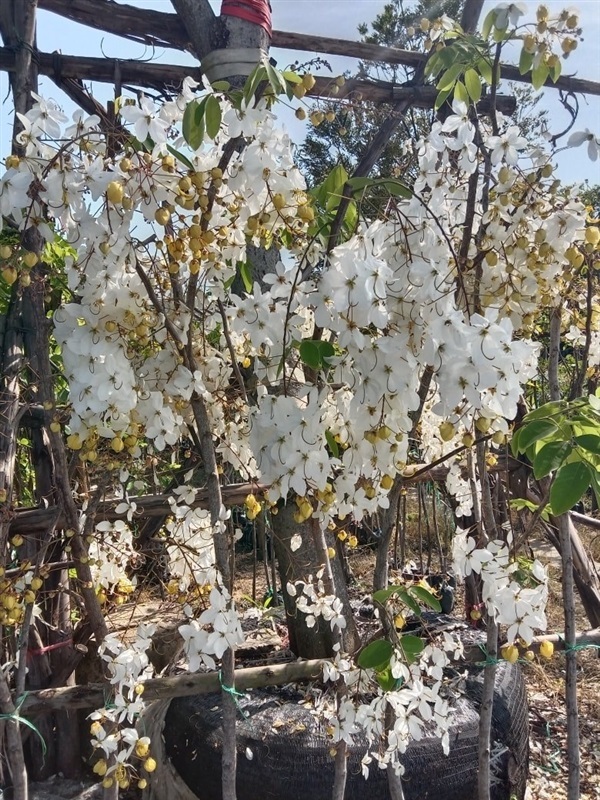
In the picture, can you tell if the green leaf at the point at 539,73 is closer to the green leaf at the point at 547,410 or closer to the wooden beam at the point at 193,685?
the green leaf at the point at 547,410

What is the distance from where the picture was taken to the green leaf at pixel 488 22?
100cm

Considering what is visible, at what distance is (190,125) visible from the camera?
3.16 feet

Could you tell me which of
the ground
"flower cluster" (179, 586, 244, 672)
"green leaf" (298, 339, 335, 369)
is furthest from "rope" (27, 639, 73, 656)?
"green leaf" (298, 339, 335, 369)

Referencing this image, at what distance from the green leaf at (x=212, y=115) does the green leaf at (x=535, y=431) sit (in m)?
0.61

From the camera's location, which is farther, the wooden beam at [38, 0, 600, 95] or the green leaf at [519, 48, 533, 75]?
the wooden beam at [38, 0, 600, 95]

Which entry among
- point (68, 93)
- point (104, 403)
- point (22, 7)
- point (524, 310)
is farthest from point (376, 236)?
point (68, 93)

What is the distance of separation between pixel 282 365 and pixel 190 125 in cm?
38

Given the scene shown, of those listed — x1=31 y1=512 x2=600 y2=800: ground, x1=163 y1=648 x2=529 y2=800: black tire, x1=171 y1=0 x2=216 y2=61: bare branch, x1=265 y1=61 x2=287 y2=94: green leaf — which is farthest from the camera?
x1=31 y1=512 x2=600 y2=800: ground

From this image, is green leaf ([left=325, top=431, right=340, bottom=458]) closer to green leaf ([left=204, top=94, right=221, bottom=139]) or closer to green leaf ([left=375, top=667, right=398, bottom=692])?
green leaf ([left=375, top=667, right=398, bottom=692])

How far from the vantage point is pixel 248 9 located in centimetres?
162

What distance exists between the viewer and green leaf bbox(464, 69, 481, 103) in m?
1.07

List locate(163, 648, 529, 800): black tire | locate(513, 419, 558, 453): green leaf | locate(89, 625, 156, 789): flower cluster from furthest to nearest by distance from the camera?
locate(163, 648, 529, 800): black tire → locate(89, 625, 156, 789): flower cluster → locate(513, 419, 558, 453): green leaf

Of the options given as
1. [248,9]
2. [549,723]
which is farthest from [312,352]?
[549,723]

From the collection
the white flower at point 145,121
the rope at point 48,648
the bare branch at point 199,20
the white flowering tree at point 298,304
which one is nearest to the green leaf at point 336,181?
the white flowering tree at point 298,304
